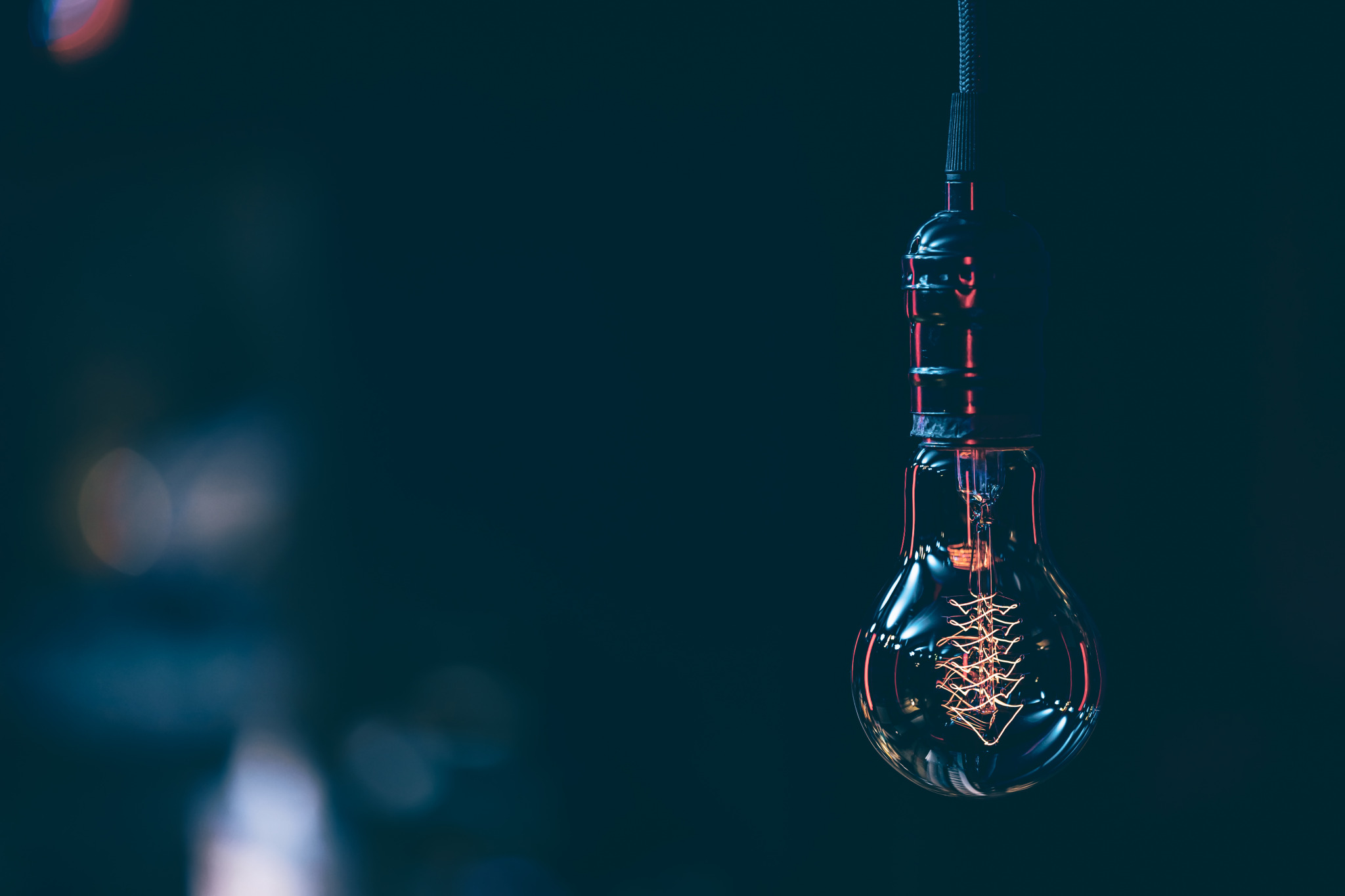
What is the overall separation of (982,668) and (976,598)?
0.04 m

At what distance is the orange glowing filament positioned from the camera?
0.43 metres

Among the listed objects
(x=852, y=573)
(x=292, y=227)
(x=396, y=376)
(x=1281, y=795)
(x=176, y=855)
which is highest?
(x=292, y=227)

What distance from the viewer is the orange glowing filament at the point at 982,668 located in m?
0.43

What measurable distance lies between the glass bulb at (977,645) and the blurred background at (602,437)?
0.67ft

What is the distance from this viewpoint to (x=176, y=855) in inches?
36.1

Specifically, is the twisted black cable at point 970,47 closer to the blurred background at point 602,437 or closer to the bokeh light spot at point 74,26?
the blurred background at point 602,437

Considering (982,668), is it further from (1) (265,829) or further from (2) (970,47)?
(1) (265,829)

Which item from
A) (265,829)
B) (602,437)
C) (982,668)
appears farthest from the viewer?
(265,829)

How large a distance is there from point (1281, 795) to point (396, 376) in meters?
0.74

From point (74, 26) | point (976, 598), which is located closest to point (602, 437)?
point (976, 598)

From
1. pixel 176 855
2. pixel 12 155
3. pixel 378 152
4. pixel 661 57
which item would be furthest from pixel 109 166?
pixel 176 855

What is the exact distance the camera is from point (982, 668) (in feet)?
1.42

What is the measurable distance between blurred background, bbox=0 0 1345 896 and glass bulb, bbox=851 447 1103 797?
0.67ft

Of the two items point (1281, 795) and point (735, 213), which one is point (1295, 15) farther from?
point (1281, 795)
